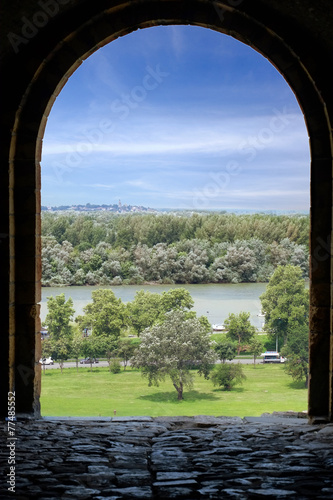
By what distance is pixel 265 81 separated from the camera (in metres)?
35.9

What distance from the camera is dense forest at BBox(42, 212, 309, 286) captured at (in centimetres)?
1712

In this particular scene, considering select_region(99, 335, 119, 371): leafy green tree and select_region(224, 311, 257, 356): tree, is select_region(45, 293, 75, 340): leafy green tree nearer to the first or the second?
select_region(99, 335, 119, 371): leafy green tree

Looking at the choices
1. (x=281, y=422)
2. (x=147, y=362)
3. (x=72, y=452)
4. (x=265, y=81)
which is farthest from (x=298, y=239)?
(x=265, y=81)

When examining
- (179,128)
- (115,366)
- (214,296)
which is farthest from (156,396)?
→ (179,128)

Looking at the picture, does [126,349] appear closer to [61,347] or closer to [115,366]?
[115,366]

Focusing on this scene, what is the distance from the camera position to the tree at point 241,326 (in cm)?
1928

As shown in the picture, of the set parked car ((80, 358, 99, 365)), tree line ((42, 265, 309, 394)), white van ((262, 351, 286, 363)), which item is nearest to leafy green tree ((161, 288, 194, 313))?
tree line ((42, 265, 309, 394))

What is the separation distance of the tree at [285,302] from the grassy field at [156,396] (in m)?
1.77

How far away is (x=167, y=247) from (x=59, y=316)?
4.88 metres

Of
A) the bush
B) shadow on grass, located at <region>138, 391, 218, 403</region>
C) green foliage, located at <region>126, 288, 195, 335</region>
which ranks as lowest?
shadow on grass, located at <region>138, 391, 218, 403</region>

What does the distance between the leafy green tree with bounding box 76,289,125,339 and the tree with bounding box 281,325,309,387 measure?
607cm

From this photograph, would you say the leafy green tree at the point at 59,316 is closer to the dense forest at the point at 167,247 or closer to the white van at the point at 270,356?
the dense forest at the point at 167,247

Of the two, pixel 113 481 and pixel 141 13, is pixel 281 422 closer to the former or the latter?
pixel 113 481

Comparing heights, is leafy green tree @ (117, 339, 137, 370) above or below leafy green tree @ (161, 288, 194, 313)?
below
